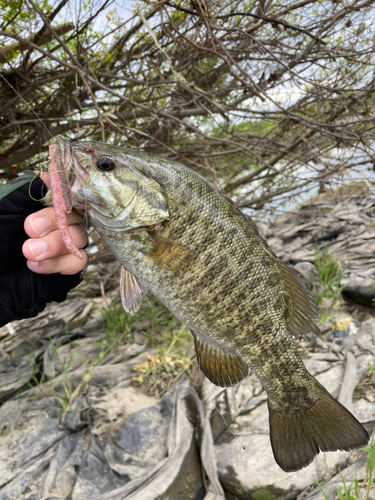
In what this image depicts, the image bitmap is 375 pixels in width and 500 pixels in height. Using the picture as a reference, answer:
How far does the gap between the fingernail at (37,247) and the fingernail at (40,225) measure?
37 millimetres

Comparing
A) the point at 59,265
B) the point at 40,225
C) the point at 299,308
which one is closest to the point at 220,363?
the point at 299,308

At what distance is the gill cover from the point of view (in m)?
1.40

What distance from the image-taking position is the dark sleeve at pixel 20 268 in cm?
151

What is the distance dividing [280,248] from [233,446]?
392 cm

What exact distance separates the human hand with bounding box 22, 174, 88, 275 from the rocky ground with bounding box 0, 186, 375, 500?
1.44 m

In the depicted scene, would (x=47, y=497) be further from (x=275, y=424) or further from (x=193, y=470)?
(x=275, y=424)

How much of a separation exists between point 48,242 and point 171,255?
Result: 51cm

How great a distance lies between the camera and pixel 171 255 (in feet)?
4.71

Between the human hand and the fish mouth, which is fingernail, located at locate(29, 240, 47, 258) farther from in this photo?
the fish mouth

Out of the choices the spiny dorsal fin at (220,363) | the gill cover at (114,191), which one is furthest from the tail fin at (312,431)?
the gill cover at (114,191)

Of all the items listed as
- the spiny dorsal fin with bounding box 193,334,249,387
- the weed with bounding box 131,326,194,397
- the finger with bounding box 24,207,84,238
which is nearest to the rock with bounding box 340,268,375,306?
the weed with bounding box 131,326,194,397

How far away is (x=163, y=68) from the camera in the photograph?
3.80 m

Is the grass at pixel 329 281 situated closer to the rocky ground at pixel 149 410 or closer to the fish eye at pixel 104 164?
the rocky ground at pixel 149 410

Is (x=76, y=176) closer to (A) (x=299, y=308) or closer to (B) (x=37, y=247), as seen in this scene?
(B) (x=37, y=247)
